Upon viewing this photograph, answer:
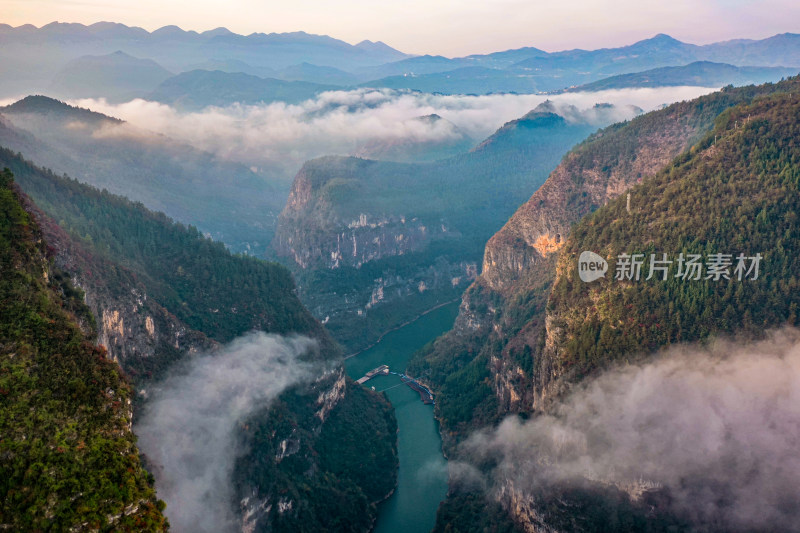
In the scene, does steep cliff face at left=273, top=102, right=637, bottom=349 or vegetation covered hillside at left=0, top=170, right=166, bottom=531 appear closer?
vegetation covered hillside at left=0, top=170, right=166, bottom=531

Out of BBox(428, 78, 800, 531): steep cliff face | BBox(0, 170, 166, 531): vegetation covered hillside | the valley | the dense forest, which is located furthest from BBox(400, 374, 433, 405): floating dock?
BBox(0, 170, 166, 531): vegetation covered hillside

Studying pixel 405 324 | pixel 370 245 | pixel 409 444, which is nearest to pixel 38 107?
pixel 370 245

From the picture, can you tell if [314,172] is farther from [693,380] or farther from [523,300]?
[693,380]

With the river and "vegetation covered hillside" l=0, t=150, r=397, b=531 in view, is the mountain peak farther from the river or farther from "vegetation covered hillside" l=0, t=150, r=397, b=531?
the river

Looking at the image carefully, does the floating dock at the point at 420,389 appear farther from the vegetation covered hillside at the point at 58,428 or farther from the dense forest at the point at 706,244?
the vegetation covered hillside at the point at 58,428

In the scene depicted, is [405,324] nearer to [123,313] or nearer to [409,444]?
[409,444]

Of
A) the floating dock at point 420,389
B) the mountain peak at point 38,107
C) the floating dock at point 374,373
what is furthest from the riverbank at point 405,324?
the mountain peak at point 38,107
